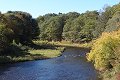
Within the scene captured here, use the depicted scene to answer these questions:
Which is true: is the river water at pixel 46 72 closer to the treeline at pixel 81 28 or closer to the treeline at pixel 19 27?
the treeline at pixel 19 27

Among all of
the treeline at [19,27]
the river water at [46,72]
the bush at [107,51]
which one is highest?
the treeline at [19,27]

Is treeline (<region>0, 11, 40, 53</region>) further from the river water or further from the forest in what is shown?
the river water

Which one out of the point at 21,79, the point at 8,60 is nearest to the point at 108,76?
the point at 21,79

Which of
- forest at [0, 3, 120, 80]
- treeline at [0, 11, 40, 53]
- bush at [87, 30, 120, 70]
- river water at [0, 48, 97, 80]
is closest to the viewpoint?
bush at [87, 30, 120, 70]

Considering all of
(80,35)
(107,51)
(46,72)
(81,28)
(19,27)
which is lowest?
(46,72)

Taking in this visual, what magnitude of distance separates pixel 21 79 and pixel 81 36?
11520 cm

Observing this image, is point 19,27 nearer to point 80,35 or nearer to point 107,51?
point 80,35

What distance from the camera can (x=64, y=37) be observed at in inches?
7559

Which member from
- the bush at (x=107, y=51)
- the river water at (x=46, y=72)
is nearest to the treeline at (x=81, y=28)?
the river water at (x=46, y=72)

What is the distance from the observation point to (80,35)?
172875 mm

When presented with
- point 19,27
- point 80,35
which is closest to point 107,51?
point 19,27

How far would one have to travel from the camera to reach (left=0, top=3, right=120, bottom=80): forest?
59.8 meters

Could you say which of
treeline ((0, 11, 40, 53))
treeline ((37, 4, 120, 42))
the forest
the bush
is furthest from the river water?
treeline ((37, 4, 120, 42))

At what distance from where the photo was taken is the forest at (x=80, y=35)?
59.8 meters
